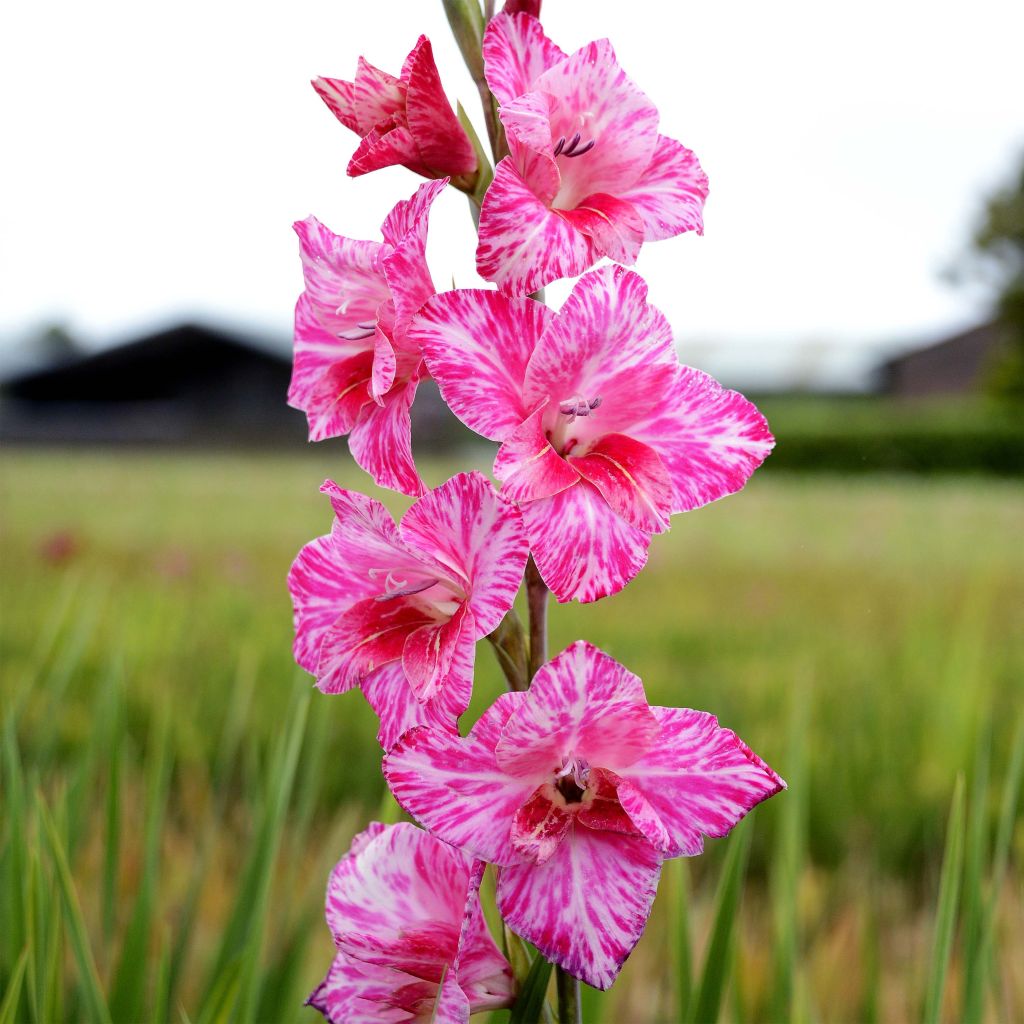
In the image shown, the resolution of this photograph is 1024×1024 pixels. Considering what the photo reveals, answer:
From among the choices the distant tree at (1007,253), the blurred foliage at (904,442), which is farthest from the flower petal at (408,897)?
the distant tree at (1007,253)

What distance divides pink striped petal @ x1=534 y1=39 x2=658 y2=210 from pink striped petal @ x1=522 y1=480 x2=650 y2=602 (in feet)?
0.76

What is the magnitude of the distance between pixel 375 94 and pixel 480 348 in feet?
0.73

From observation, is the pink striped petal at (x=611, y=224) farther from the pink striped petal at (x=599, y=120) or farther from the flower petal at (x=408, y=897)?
the flower petal at (x=408, y=897)

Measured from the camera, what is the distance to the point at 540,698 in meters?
0.59

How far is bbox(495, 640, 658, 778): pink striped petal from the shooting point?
1.92ft

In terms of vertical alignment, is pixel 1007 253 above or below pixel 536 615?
above

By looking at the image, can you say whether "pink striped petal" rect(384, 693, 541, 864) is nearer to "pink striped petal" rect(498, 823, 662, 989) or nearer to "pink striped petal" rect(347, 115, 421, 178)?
"pink striped petal" rect(498, 823, 662, 989)

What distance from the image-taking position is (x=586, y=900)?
60 cm

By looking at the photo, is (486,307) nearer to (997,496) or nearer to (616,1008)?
(616,1008)

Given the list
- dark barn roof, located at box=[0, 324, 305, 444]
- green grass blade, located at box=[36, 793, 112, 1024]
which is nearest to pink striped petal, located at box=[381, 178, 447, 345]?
green grass blade, located at box=[36, 793, 112, 1024]

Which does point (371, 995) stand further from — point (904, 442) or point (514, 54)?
point (904, 442)

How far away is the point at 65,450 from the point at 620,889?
31.2 feet

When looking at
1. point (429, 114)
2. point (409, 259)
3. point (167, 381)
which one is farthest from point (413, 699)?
point (167, 381)

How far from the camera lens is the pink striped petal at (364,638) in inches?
26.6
